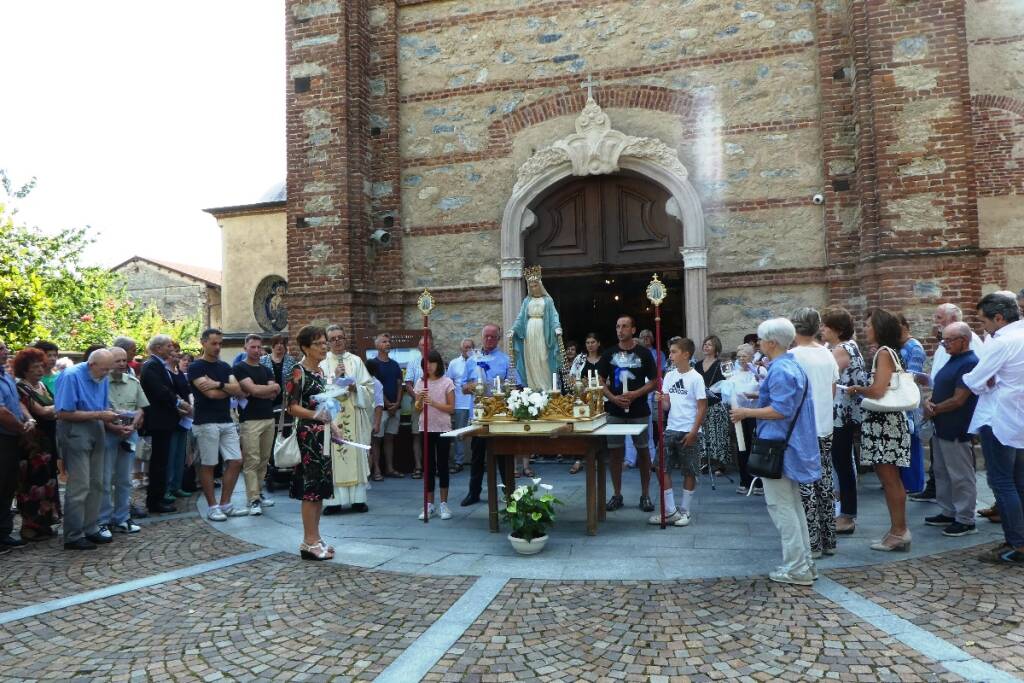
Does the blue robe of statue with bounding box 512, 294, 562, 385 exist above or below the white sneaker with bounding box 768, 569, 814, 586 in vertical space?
above

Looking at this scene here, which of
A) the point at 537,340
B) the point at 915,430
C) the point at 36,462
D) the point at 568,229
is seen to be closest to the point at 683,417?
the point at 537,340

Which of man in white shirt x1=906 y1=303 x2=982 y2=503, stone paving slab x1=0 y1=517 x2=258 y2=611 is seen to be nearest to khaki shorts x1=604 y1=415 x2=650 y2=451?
man in white shirt x1=906 y1=303 x2=982 y2=503

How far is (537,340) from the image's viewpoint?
721 centimetres

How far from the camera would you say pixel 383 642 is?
12.2 feet

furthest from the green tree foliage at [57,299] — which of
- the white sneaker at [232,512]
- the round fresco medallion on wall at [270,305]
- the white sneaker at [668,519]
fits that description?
the white sneaker at [668,519]

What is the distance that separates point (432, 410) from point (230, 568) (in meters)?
3.73

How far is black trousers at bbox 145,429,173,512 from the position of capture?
7.38 m

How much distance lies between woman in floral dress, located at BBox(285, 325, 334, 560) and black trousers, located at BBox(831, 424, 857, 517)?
4249 millimetres

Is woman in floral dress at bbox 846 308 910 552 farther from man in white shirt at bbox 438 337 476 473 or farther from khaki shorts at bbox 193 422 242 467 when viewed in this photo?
khaki shorts at bbox 193 422 242 467

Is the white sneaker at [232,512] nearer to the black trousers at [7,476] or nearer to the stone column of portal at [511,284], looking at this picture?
the black trousers at [7,476]

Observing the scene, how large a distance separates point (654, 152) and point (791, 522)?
666cm

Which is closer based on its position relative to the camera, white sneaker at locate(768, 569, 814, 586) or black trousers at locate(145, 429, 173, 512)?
white sneaker at locate(768, 569, 814, 586)

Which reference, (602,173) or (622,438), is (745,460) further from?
(602,173)

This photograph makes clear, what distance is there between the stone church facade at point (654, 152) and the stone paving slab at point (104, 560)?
15.6 ft
